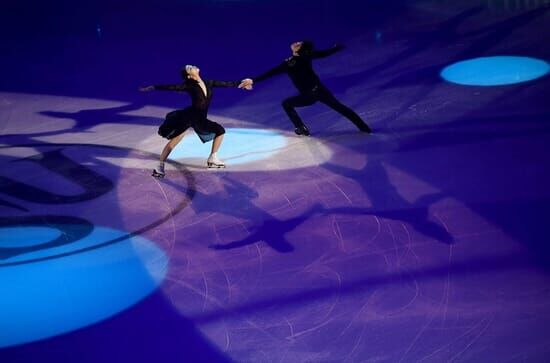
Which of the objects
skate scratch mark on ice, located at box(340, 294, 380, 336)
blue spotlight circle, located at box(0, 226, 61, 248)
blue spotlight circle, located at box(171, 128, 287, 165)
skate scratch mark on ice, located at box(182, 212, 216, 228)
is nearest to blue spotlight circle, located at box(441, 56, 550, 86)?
blue spotlight circle, located at box(171, 128, 287, 165)

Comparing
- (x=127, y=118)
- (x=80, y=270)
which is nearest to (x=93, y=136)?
(x=127, y=118)

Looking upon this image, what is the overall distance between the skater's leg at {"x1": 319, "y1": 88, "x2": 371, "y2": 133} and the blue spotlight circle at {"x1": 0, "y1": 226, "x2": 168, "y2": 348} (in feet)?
11.3

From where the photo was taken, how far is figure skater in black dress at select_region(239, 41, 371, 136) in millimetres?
9906

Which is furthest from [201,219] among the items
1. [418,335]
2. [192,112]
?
[418,335]

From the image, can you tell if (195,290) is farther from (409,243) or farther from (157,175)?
(157,175)

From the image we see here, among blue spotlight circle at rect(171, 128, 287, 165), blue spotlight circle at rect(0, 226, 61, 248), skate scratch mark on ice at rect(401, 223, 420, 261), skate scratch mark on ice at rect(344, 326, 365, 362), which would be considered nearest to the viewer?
skate scratch mark on ice at rect(344, 326, 365, 362)

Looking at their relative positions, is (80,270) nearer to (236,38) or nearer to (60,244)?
(60,244)

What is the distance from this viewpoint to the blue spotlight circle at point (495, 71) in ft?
37.6

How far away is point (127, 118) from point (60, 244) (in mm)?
3979

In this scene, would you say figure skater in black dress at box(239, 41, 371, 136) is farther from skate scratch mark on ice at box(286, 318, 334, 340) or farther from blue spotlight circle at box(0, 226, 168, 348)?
skate scratch mark on ice at box(286, 318, 334, 340)

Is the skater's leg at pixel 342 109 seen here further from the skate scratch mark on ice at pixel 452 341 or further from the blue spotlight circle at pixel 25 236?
the skate scratch mark on ice at pixel 452 341

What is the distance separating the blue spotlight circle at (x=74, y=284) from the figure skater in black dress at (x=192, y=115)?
1.59 m

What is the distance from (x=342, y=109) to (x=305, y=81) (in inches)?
24.7

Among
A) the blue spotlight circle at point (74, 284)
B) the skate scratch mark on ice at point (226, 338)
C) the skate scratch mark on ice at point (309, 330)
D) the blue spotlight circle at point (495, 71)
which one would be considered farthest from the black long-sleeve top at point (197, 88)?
the blue spotlight circle at point (495, 71)
